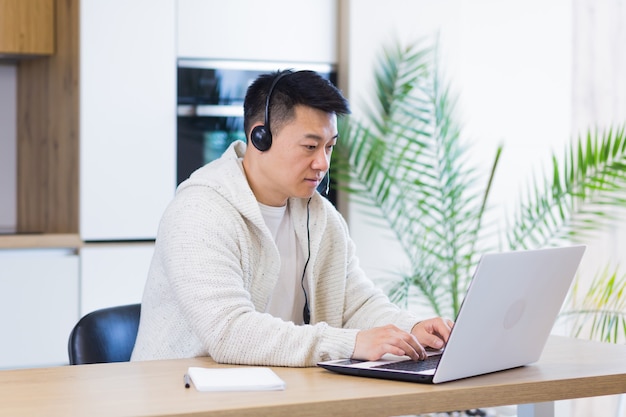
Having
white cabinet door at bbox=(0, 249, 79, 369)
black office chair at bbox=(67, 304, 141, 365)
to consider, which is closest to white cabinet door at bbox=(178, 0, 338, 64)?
white cabinet door at bbox=(0, 249, 79, 369)

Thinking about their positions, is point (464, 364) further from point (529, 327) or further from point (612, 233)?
point (612, 233)

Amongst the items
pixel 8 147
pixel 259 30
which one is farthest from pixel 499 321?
pixel 8 147

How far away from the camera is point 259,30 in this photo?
149 inches

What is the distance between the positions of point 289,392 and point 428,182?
2441mm

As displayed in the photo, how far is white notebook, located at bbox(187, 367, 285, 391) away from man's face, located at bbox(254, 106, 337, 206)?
533 millimetres

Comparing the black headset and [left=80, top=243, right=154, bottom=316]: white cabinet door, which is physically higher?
the black headset

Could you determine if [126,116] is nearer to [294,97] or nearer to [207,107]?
[207,107]

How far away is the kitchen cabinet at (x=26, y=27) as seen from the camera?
357 centimetres

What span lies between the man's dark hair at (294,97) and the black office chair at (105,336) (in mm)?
507

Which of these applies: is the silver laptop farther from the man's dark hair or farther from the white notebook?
the man's dark hair

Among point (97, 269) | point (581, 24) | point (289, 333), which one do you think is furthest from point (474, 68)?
point (289, 333)

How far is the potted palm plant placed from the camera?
11.8 ft

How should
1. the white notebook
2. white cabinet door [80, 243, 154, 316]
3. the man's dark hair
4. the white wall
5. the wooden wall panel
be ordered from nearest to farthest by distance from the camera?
the white notebook → the man's dark hair → white cabinet door [80, 243, 154, 316] → the wooden wall panel → the white wall

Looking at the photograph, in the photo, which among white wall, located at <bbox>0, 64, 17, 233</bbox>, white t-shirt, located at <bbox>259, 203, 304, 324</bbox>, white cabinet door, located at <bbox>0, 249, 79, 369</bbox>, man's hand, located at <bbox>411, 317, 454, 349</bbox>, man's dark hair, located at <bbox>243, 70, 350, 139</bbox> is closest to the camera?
man's hand, located at <bbox>411, 317, 454, 349</bbox>
